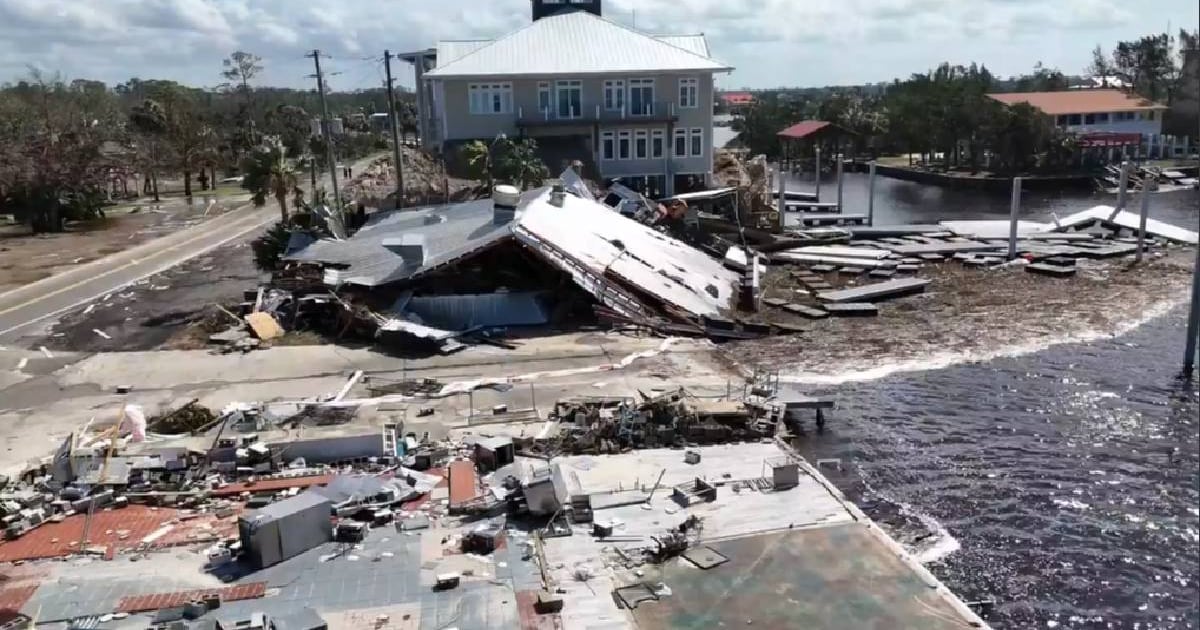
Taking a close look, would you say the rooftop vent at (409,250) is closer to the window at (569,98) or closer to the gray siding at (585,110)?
the gray siding at (585,110)

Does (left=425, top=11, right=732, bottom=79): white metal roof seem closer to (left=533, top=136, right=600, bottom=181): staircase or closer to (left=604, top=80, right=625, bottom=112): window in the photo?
(left=604, top=80, right=625, bottom=112): window

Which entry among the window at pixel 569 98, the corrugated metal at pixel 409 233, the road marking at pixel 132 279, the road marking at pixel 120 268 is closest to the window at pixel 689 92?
the window at pixel 569 98

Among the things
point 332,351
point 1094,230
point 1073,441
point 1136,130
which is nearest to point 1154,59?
point 1136,130

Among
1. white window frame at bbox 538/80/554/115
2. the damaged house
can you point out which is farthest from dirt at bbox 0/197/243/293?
white window frame at bbox 538/80/554/115

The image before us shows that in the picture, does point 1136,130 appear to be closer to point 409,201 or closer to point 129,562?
point 409,201

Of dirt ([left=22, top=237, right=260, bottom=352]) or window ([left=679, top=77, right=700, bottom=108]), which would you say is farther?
window ([left=679, top=77, right=700, bottom=108])

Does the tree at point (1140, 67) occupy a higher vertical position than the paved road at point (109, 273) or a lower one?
higher

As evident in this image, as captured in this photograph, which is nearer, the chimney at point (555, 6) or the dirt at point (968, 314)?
the dirt at point (968, 314)
